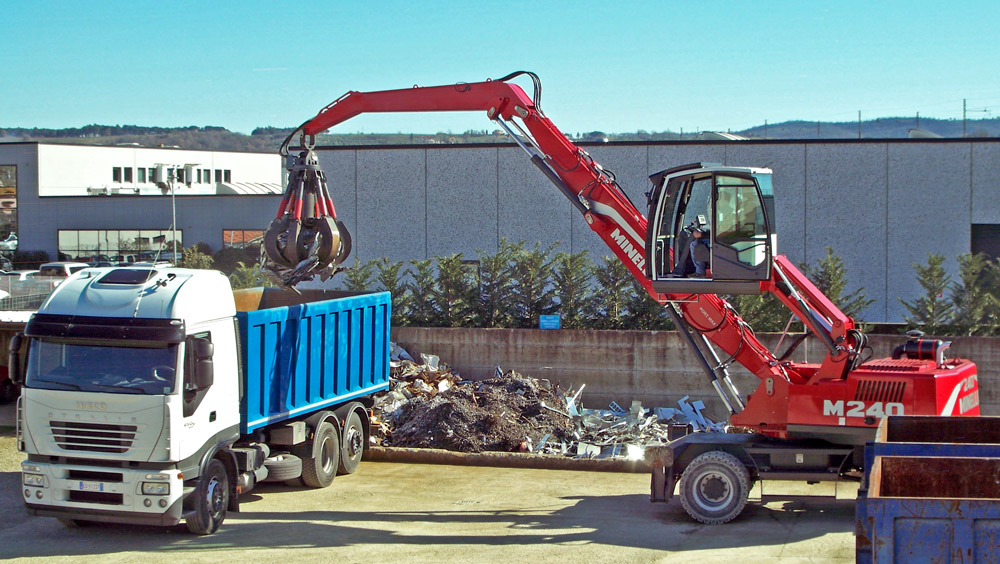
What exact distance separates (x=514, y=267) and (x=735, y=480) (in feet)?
34.5

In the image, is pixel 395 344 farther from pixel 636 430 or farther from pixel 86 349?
pixel 86 349

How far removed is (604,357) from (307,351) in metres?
7.74

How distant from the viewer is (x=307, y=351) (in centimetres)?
1284

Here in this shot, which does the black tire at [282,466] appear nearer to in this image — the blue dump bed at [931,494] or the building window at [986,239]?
the blue dump bed at [931,494]

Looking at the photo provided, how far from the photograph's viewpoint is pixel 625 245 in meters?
12.4

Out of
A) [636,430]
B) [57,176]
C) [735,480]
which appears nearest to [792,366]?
[735,480]

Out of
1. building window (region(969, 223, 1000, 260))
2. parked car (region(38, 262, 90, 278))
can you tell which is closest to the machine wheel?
building window (region(969, 223, 1000, 260))

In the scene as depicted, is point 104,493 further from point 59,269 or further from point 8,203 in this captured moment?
point 8,203

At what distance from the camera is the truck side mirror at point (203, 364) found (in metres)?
10.2

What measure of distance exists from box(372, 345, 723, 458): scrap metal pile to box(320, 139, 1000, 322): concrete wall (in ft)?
35.1

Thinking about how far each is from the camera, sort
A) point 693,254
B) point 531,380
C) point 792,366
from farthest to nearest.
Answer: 1. point 531,380
2. point 792,366
3. point 693,254

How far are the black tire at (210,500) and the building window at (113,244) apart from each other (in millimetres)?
37136

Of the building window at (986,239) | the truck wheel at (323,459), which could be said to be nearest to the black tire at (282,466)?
the truck wheel at (323,459)

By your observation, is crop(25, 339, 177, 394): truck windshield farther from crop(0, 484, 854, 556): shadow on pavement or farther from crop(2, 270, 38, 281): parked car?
crop(2, 270, 38, 281): parked car
